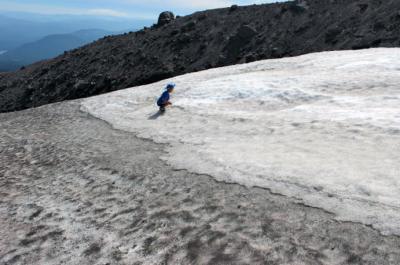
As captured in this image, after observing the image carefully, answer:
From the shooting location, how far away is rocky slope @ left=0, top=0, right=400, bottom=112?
60031 millimetres

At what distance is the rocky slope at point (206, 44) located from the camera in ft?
197

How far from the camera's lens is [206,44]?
76750 millimetres

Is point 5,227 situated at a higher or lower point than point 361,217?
lower

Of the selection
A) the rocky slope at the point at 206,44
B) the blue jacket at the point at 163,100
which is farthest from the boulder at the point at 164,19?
the blue jacket at the point at 163,100

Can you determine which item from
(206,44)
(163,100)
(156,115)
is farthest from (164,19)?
(156,115)

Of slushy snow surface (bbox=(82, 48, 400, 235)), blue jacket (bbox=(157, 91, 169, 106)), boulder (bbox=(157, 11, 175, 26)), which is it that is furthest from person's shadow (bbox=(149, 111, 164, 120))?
boulder (bbox=(157, 11, 175, 26))

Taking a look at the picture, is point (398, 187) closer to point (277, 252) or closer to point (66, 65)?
point (277, 252)

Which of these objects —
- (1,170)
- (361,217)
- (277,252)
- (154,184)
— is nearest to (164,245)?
(277,252)

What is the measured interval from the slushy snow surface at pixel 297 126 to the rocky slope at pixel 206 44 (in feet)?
112

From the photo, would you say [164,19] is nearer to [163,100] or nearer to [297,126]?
[163,100]

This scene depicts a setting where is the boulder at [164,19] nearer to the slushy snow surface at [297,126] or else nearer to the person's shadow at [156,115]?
the slushy snow surface at [297,126]

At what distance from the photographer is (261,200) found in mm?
9945

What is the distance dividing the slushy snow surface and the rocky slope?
112 ft

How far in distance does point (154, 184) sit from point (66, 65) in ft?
286
